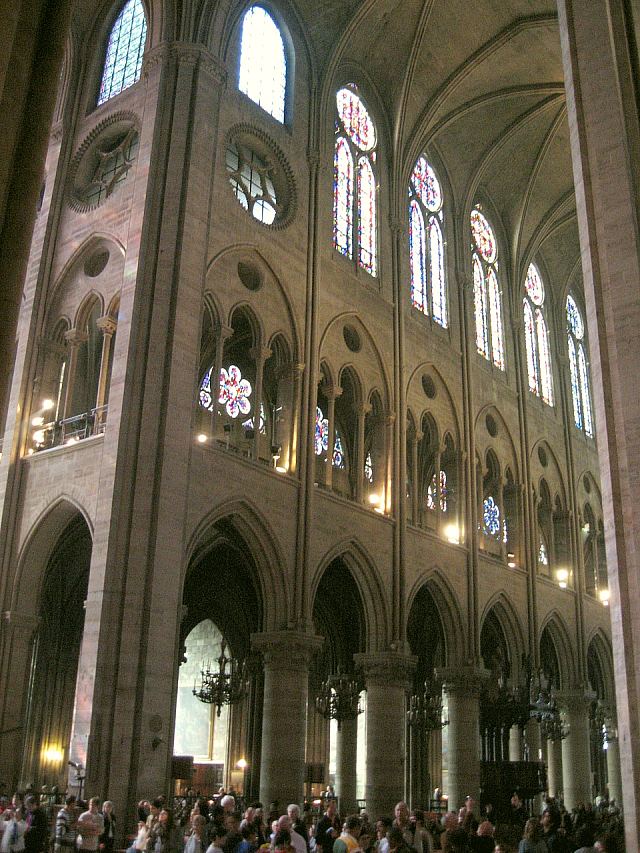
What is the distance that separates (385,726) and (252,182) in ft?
43.0

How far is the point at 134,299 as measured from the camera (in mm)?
17672

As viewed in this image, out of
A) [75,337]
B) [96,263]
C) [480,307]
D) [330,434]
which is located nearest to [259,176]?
[96,263]

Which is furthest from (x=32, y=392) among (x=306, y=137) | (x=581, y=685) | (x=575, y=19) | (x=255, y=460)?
(x=581, y=685)

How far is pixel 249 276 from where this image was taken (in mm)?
20750

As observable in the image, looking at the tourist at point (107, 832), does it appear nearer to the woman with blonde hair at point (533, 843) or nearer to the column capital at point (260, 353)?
the woman with blonde hair at point (533, 843)

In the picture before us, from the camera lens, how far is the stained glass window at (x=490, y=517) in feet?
94.5

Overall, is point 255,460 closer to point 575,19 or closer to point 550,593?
point 575,19

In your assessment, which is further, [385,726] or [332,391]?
[332,391]

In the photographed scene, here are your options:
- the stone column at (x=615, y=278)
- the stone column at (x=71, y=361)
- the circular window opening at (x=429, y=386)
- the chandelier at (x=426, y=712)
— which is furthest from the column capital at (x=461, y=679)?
the stone column at (x=615, y=278)

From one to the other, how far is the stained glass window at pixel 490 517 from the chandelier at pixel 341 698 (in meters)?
6.52

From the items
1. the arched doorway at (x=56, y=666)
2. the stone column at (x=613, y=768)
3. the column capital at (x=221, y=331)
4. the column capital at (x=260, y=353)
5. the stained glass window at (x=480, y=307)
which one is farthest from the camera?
the stone column at (x=613, y=768)

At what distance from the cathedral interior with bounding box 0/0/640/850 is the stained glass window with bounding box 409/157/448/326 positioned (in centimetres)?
12

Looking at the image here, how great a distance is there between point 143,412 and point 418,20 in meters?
15.4

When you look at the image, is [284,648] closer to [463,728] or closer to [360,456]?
[360,456]
